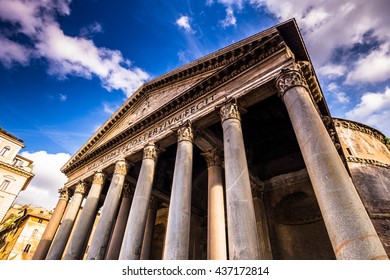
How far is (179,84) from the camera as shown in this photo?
33.1 feet

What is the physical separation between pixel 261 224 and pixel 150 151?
6003 millimetres

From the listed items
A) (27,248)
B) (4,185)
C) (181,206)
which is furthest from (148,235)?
(27,248)

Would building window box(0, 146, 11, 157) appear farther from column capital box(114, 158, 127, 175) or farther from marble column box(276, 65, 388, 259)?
marble column box(276, 65, 388, 259)

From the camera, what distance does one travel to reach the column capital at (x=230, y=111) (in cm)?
666

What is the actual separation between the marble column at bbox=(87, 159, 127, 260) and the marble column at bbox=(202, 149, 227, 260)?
409 centimetres

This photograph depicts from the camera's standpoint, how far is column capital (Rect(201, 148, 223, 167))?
27.8ft

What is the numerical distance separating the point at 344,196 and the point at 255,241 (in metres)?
2.05

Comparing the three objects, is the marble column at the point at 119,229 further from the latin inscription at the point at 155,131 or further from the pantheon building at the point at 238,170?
the latin inscription at the point at 155,131

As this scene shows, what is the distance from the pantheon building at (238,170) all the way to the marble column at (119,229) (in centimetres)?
5

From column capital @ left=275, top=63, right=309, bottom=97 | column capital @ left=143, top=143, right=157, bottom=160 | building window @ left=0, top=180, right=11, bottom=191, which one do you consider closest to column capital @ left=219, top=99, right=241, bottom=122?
column capital @ left=275, top=63, right=309, bottom=97

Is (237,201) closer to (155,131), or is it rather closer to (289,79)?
(289,79)

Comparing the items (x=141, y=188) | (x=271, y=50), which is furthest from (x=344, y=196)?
(x=141, y=188)

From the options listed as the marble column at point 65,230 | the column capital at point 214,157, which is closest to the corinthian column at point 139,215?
the column capital at point 214,157

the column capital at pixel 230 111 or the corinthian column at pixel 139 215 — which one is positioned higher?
the column capital at pixel 230 111
